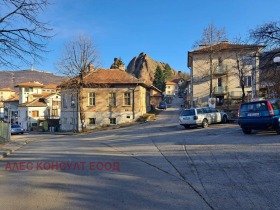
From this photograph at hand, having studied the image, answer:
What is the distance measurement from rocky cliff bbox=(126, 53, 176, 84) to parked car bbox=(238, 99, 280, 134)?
402 ft

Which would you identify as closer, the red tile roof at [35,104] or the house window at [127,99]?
the house window at [127,99]

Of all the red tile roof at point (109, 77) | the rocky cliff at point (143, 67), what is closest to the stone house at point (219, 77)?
the red tile roof at point (109, 77)

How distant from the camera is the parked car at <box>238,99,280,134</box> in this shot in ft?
44.3

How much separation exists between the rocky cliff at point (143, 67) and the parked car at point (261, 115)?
4823 inches

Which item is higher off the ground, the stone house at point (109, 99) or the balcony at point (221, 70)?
the balcony at point (221, 70)

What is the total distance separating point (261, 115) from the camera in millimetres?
13789

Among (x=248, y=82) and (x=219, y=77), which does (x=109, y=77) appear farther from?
(x=248, y=82)

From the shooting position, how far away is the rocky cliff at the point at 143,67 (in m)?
141

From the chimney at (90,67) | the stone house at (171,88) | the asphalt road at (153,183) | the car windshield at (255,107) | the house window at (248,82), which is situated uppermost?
the stone house at (171,88)

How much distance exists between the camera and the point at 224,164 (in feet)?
26.3

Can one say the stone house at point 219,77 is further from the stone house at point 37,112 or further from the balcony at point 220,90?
the stone house at point 37,112

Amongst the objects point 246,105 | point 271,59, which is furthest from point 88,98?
point 246,105

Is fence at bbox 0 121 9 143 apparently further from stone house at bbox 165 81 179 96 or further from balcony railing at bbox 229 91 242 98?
stone house at bbox 165 81 179 96

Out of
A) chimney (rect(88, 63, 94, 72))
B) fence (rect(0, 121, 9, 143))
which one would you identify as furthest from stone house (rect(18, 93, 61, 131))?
fence (rect(0, 121, 9, 143))
